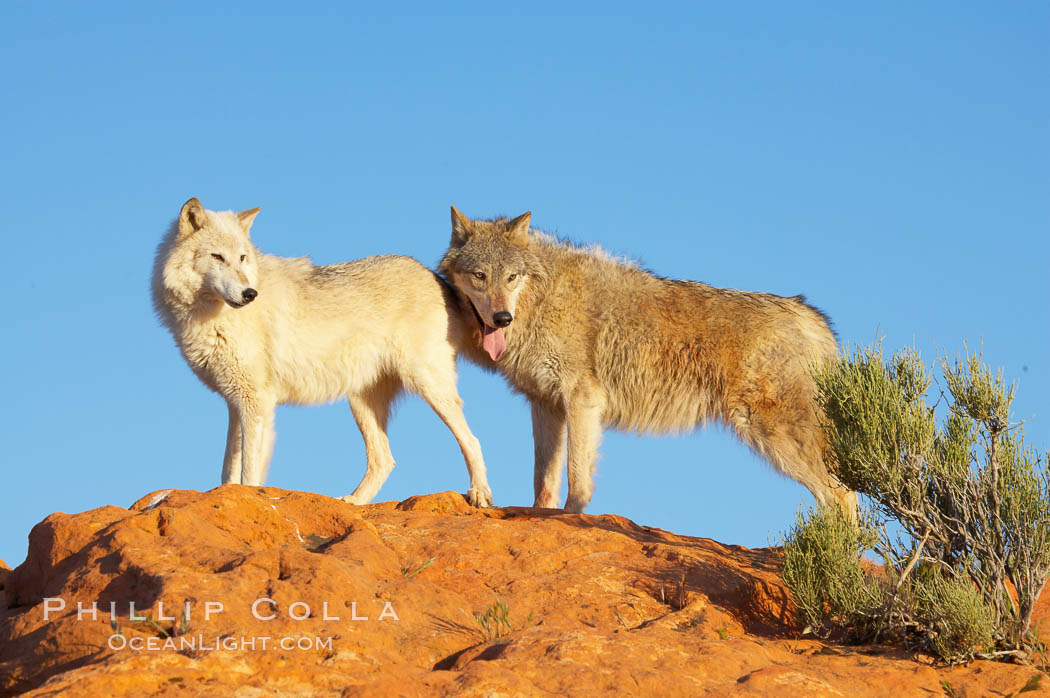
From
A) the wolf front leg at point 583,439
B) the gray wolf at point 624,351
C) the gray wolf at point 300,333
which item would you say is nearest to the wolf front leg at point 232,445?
the gray wolf at point 300,333

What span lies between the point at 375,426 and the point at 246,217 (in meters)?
2.32

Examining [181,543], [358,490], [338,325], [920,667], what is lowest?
[920,667]

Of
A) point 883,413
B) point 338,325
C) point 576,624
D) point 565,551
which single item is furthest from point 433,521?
point 883,413

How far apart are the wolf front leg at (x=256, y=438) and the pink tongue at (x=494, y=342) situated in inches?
85.5

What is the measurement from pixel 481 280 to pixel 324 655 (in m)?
5.46

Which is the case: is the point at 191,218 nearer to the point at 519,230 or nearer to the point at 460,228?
the point at 460,228

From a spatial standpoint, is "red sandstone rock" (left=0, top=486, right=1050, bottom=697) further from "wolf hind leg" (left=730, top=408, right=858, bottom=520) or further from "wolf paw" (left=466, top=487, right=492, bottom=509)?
"wolf hind leg" (left=730, top=408, right=858, bottom=520)

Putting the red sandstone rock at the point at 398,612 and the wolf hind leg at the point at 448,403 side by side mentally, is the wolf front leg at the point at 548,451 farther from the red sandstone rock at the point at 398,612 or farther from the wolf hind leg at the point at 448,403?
the red sandstone rock at the point at 398,612

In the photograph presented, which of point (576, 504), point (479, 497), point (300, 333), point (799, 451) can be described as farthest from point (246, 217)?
point (799, 451)

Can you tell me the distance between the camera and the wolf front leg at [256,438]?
27.4 feet

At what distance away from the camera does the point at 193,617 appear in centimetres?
486

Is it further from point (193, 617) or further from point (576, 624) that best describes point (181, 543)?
point (576, 624)

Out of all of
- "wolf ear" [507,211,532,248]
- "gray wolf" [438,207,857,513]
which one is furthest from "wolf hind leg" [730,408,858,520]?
"wolf ear" [507,211,532,248]

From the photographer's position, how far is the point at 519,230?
10.1 m
